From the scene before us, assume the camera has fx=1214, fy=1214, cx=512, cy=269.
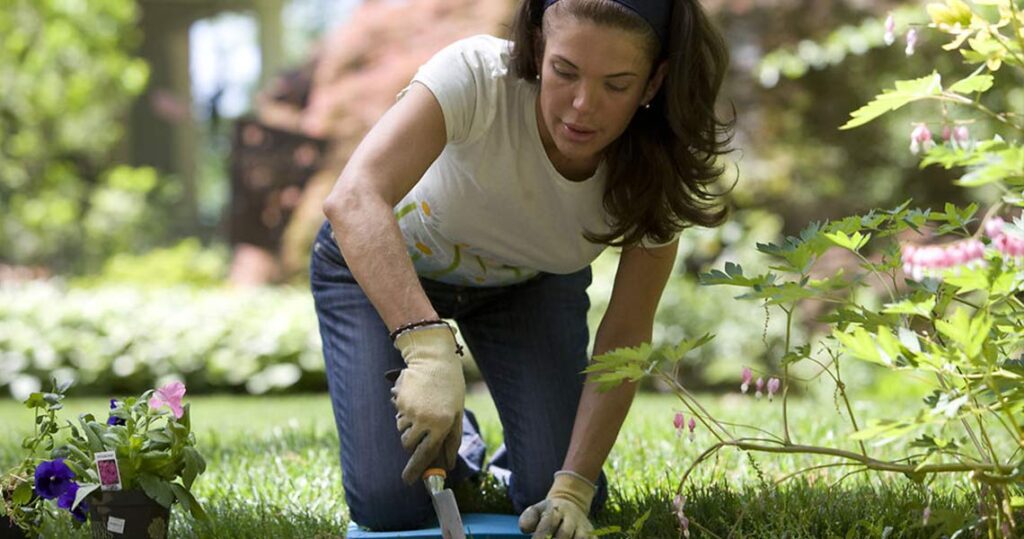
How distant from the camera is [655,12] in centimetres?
223

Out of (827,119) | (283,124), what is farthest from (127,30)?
(827,119)

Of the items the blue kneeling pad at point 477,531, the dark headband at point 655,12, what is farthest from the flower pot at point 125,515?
the dark headband at point 655,12

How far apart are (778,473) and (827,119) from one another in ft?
19.0

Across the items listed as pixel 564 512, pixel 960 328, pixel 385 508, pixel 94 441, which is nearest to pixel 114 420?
pixel 94 441

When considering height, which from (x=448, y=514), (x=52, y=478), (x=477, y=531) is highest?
(x=52, y=478)

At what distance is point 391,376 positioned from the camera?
226 centimetres

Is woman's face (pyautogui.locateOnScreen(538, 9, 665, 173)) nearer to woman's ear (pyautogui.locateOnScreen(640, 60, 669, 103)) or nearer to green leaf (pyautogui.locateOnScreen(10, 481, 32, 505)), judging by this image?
woman's ear (pyautogui.locateOnScreen(640, 60, 669, 103))

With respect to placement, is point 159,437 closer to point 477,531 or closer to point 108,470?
point 108,470

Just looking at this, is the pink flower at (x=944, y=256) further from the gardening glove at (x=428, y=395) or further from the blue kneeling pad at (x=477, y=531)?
the blue kneeling pad at (x=477, y=531)

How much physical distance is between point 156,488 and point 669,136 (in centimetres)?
117

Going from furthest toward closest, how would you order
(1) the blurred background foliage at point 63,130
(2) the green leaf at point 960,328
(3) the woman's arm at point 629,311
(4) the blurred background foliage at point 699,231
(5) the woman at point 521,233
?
(1) the blurred background foliage at point 63,130 < (4) the blurred background foliage at point 699,231 < (3) the woman's arm at point 629,311 < (5) the woman at point 521,233 < (2) the green leaf at point 960,328

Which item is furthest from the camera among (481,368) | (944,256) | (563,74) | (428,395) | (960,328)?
(481,368)

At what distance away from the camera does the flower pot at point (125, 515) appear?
79.7 inches

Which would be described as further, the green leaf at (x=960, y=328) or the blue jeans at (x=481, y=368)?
the blue jeans at (x=481, y=368)
